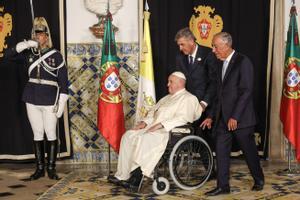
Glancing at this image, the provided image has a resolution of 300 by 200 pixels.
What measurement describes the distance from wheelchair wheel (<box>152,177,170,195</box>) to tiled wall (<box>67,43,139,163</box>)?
167 centimetres

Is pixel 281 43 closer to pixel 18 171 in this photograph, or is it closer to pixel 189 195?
pixel 189 195

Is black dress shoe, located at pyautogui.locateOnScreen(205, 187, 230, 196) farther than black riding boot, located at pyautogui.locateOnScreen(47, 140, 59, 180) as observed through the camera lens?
No

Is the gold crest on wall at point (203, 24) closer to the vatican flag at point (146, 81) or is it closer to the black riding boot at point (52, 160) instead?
the vatican flag at point (146, 81)

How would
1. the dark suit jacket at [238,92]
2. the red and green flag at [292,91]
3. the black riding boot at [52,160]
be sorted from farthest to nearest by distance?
the red and green flag at [292,91] → the black riding boot at [52,160] → the dark suit jacket at [238,92]

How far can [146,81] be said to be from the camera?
5082 mm

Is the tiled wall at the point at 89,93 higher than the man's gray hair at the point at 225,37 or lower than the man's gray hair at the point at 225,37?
lower

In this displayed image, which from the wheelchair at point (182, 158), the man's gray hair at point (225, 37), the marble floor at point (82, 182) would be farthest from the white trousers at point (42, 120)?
the man's gray hair at point (225, 37)

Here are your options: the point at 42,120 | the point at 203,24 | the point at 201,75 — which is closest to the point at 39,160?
the point at 42,120

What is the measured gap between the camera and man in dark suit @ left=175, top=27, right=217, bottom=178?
14.6ft

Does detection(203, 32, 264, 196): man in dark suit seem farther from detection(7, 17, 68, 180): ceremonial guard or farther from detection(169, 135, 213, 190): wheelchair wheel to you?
detection(7, 17, 68, 180): ceremonial guard

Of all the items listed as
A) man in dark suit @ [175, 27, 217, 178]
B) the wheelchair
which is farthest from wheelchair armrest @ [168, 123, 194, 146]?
man in dark suit @ [175, 27, 217, 178]

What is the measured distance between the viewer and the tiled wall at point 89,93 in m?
5.55

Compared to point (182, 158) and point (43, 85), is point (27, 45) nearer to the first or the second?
point (43, 85)

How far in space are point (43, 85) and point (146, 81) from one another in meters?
1.04
